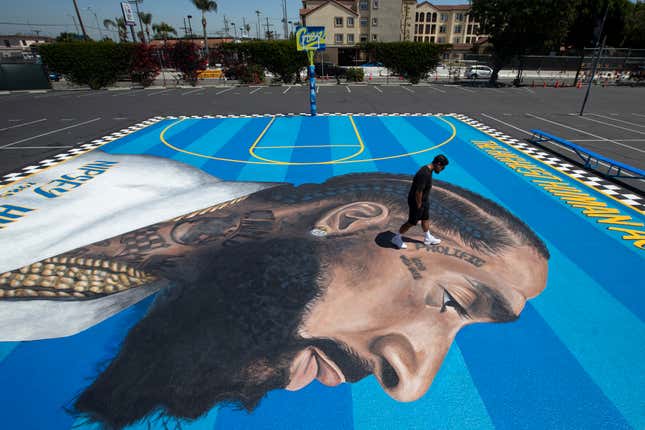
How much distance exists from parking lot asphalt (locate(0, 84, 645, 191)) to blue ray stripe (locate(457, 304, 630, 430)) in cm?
818

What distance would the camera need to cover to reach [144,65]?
35844 mm

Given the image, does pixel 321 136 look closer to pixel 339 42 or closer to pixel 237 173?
pixel 237 173

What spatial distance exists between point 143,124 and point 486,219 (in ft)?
58.6

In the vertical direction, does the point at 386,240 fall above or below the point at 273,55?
below

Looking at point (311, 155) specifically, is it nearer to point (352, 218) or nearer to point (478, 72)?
point (352, 218)

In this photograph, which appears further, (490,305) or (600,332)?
(490,305)

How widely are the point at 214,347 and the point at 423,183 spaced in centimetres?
444

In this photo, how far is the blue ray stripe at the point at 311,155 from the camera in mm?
10422

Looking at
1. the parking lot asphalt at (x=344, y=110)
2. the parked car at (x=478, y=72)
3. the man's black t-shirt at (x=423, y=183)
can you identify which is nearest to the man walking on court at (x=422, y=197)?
the man's black t-shirt at (x=423, y=183)

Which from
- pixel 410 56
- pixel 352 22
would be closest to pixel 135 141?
pixel 410 56

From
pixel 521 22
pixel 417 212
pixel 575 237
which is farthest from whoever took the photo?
pixel 521 22

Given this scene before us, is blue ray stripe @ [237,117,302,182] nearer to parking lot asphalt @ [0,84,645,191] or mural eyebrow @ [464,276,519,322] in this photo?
parking lot asphalt @ [0,84,645,191]

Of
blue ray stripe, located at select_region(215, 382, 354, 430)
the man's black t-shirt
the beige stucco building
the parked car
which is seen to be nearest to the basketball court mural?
blue ray stripe, located at select_region(215, 382, 354, 430)

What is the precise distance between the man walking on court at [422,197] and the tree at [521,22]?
110ft
